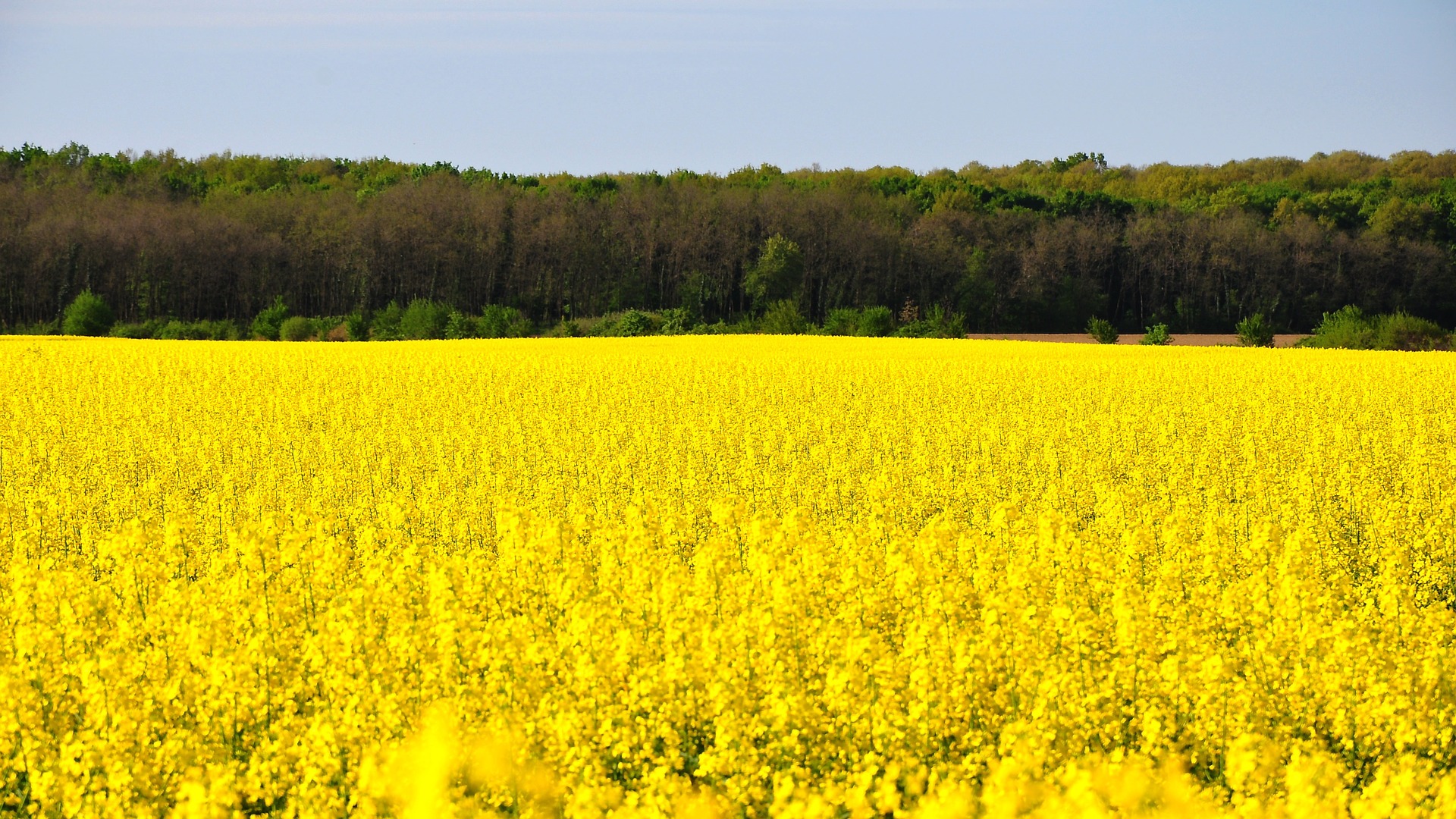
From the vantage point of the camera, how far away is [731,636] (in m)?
6.38

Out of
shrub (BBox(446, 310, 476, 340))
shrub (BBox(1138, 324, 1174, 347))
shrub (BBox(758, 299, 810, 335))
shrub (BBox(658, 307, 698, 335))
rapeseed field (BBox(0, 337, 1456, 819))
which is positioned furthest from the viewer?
shrub (BBox(658, 307, 698, 335))

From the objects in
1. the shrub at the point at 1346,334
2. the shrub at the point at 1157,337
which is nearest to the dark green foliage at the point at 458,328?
the shrub at the point at 1157,337

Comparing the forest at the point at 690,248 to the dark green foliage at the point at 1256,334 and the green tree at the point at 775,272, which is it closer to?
the green tree at the point at 775,272

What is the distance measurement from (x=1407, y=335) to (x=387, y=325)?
38124 mm

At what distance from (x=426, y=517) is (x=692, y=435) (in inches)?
222

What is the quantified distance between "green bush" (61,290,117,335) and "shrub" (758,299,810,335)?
2694 cm

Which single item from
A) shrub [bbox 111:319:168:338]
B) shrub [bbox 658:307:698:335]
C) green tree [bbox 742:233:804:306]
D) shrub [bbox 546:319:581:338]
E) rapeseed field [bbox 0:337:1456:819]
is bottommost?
rapeseed field [bbox 0:337:1456:819]

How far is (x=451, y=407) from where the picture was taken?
65.2 feet

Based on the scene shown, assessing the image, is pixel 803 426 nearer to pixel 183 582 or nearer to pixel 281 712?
pixel 183 582

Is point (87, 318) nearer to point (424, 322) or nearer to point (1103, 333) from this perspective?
point (424, 322)

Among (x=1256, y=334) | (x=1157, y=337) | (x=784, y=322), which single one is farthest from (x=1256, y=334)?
(x=784, y=322)

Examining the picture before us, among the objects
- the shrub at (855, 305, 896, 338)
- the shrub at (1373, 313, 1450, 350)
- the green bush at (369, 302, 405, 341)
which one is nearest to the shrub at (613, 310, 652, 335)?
the shrub at (855, 305, 896, 338)

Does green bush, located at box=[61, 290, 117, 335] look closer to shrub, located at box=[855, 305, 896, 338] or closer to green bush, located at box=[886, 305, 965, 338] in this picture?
shrub, located at box=[855, 305, 896, 338]

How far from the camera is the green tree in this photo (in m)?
68.9
